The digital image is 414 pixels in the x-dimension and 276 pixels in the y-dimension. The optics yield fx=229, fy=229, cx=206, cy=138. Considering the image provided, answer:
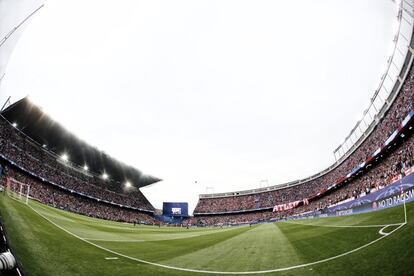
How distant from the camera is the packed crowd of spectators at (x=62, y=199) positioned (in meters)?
36.1

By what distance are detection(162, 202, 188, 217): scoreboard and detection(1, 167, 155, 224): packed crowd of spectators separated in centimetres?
2016

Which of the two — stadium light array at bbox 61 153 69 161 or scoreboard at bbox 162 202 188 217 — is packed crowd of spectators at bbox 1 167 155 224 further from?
scoreboard at bbox 162 202 188 217

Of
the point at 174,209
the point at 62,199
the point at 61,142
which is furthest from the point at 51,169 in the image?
the point at 174,209

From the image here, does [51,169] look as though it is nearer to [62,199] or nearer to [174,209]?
[62,199]

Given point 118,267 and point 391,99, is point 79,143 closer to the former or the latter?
point 118,267

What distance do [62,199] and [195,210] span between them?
56365mm

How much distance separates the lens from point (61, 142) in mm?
50312

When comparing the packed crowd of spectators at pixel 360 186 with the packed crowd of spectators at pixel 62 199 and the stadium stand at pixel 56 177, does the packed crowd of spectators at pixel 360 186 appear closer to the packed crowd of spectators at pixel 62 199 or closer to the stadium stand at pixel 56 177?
the stadium stand at pixel 56 177

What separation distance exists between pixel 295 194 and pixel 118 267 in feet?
246

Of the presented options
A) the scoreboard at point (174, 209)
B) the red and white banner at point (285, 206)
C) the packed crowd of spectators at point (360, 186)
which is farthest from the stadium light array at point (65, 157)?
the red and white banner at point (285, 206)

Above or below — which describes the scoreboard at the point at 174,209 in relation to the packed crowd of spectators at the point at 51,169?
below

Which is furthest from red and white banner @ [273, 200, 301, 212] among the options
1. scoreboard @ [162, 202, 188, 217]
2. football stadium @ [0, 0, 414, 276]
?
scoreboard @ [162, 202, 188, 217]

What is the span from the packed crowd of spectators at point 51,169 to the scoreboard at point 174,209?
11363 mm

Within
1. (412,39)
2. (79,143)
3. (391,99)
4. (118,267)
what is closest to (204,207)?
(79,143)
